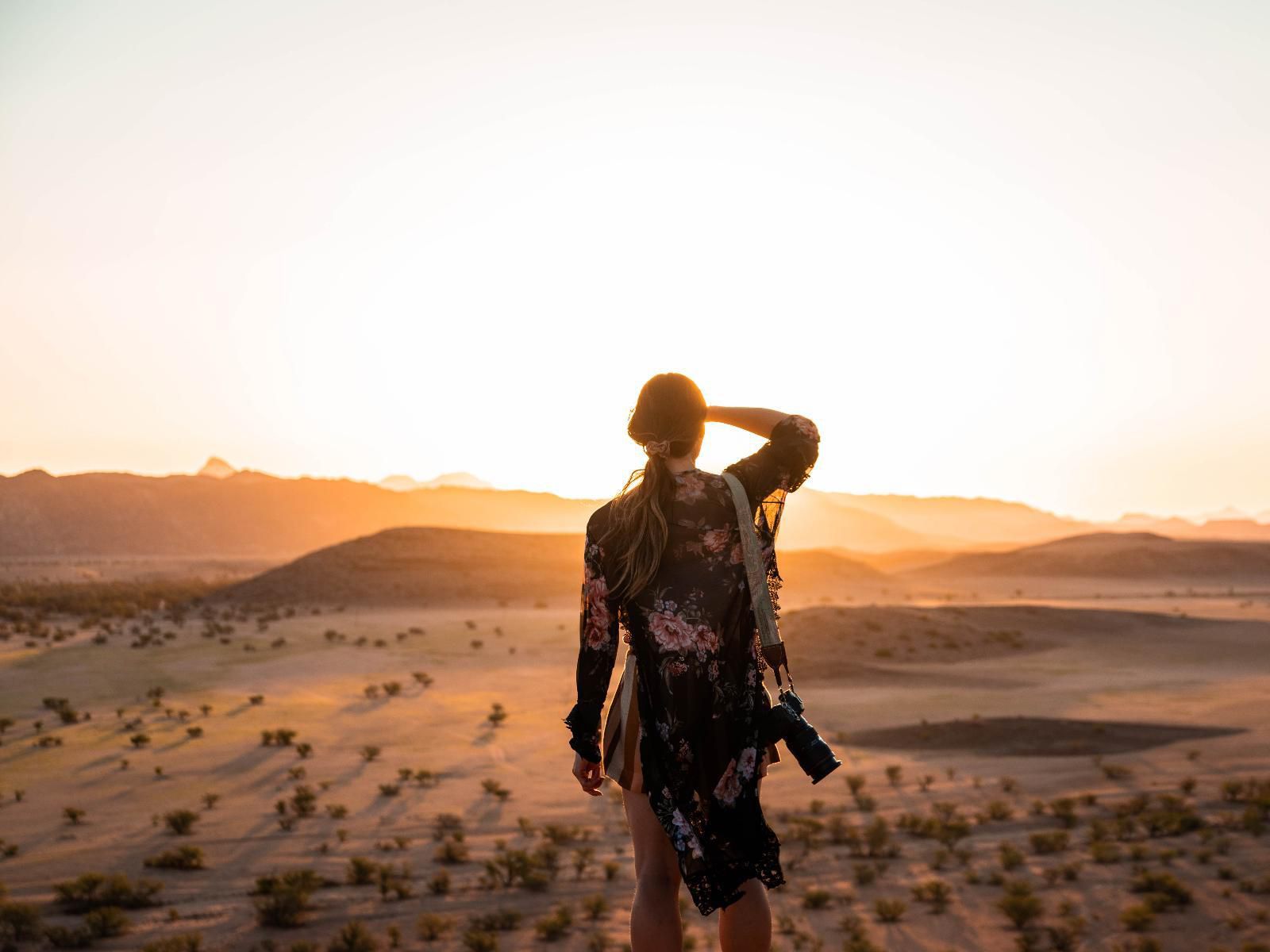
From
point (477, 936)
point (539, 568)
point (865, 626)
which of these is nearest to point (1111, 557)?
point (539, 568)

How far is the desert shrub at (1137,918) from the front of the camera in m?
7.35

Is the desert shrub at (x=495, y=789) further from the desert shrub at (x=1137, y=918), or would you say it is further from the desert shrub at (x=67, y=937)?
the desert shrub at (x=1137, y=918)

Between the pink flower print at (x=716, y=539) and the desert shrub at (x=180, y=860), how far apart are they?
7956 mm

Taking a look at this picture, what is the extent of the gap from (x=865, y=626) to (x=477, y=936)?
2381 centimetres

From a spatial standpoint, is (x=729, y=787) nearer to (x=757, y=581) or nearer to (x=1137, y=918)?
(x=757, y=581)

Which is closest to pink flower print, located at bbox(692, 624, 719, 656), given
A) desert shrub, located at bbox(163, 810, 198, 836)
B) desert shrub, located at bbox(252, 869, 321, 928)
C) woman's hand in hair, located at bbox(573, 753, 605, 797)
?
woman's hand in hair, located at bbox(573, 753, 605, 797)

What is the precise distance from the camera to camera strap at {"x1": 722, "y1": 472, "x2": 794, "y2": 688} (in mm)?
3119

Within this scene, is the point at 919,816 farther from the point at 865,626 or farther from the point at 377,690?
the point at 865,626

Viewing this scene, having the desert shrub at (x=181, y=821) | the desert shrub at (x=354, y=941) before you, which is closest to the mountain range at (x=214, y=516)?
the desert shrub at (x=181, y=821)

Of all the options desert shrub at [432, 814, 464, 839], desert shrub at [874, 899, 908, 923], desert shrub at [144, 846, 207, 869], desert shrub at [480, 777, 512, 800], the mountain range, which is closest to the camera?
desert shrub at [874, 899, 908, 923]

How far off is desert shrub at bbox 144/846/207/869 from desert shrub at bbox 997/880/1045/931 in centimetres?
673

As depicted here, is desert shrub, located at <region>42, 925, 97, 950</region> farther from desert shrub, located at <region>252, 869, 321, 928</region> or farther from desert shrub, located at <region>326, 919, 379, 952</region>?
desert shrub, located at <region>326, 919, 379, 952</region>

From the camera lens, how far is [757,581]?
3.18 meters

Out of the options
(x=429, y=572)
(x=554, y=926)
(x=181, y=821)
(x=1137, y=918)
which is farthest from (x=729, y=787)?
(x=429, y=572)
